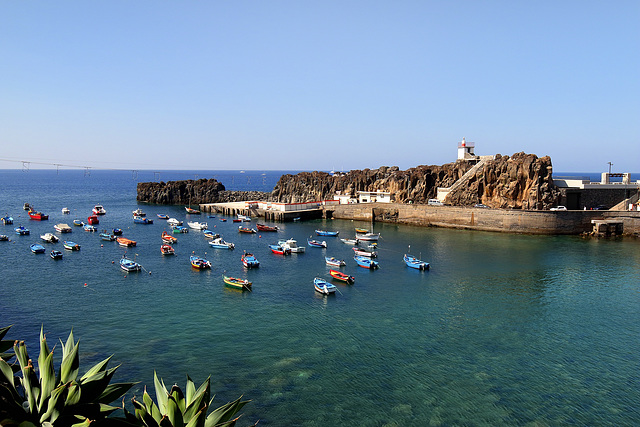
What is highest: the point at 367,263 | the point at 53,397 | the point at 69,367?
the point at 69,367

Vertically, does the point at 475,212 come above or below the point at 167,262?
above

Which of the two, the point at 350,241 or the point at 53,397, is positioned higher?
the point at 53,397

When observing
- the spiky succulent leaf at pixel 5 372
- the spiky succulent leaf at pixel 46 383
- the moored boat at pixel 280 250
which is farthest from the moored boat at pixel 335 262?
the spiky succulent leaf at pixel 46 383

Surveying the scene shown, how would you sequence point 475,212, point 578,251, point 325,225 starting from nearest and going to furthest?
1. point 578,251
2. point 475,212
3. point 325,225

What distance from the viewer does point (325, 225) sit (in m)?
101

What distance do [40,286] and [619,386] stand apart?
54.5 meters

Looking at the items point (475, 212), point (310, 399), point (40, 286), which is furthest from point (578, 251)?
point (40, 286)

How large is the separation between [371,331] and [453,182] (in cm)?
8439

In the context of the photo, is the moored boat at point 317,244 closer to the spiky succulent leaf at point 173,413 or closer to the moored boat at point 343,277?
the moored boat at point 343,277

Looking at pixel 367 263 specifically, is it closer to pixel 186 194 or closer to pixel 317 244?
pixel 317 244

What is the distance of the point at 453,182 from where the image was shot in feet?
366

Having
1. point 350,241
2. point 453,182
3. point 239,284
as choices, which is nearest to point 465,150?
point 453,182

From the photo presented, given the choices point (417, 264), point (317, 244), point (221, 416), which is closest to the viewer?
point (221, 416)

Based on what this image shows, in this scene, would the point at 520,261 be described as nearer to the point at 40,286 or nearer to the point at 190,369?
the point at 190,369
